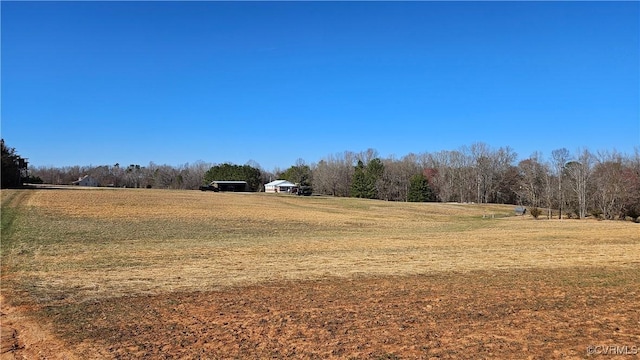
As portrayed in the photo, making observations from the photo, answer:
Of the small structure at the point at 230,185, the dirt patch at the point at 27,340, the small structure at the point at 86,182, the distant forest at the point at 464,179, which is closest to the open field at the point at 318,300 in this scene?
the dirt patch at the point at 27,340

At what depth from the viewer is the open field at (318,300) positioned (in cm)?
682

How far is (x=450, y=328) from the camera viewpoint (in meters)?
7.46

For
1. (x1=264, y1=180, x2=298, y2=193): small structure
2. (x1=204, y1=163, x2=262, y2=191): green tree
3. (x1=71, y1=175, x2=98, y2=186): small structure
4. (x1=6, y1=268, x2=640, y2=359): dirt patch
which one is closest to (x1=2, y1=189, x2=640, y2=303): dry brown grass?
(x1=6, y1=268, x2=640, y2=359): dirt patch

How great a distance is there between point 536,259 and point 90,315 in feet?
46.1

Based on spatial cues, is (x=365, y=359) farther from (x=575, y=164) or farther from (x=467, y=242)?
(x=575, y=164)

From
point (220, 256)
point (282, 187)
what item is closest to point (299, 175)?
point (282, 187)

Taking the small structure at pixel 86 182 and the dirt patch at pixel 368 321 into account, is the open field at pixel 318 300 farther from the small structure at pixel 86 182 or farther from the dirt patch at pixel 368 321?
the small structure at pixel 86 182

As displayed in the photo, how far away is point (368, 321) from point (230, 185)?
116413 millimetres

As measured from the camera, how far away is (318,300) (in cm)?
976

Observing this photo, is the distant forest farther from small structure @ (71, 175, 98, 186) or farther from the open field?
the open field

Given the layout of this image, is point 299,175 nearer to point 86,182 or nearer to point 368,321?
point 86,182

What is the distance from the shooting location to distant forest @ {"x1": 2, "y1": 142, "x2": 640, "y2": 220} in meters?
64.2

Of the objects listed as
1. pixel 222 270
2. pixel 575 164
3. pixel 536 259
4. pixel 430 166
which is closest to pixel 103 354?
pixel 222 270

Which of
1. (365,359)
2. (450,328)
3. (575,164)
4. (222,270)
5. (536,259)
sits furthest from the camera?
(575,164)
